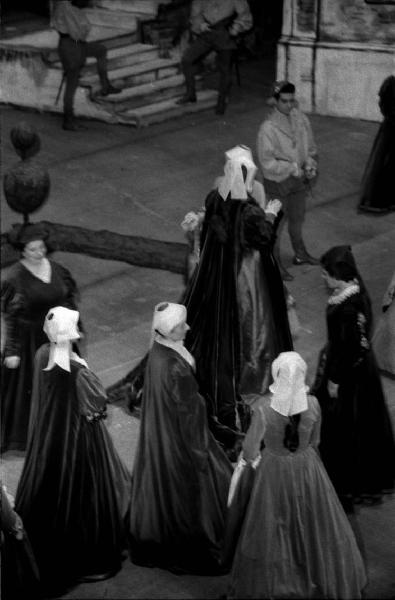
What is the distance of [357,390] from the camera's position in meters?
8.88

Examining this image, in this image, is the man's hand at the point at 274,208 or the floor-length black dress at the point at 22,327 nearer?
the floor-length black dress at the point at 22,327

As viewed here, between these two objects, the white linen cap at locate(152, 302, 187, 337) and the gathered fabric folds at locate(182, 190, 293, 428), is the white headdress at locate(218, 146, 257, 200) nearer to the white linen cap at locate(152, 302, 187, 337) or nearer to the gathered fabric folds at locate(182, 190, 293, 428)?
the gathered fabric folds at locate(182, 190, 293, 428)

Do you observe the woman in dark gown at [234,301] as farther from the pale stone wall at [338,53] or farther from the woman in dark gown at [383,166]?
the pale stone wall at [338,53]

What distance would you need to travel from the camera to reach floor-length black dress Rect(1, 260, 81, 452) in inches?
373

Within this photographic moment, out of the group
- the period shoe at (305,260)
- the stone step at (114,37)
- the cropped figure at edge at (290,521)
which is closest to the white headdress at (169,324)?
the cropped figure at edge at (290,521)

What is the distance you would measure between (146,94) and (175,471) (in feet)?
31.6

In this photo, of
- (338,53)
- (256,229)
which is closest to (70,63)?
(338,53)

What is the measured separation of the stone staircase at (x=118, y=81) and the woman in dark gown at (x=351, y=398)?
8.37 meters

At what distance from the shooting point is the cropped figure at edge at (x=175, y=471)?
26.6 feet

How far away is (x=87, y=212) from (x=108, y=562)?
654 cm

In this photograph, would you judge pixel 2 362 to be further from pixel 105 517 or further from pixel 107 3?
pixel 107 3

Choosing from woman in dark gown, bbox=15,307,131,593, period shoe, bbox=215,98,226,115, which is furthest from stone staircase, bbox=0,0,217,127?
woman in dark gown, bbox=15,307,131,593

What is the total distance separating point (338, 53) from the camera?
16750 millimetres

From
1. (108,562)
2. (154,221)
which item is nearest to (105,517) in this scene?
(108,562)
